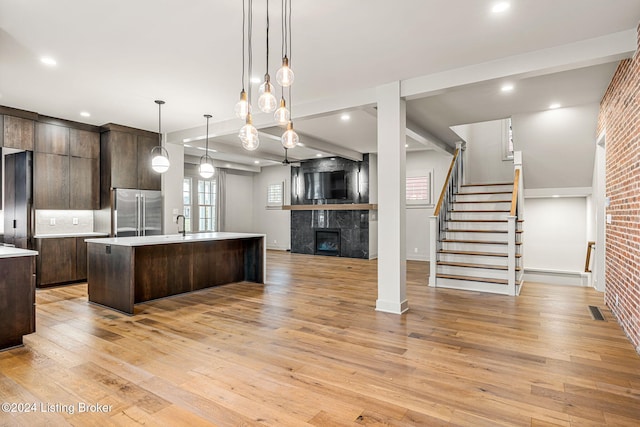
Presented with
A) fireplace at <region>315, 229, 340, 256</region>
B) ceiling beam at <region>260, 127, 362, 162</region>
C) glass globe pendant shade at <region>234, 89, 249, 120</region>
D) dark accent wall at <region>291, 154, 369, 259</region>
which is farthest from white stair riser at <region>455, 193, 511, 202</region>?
glass globe pendant shade at <region>234, 89, 249, 120</region>

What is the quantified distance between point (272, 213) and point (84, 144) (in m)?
6.46

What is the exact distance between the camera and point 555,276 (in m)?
8.02

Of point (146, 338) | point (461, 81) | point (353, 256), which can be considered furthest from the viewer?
point (353, 256)

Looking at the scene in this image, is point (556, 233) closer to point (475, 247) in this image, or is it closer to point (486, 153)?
point (486, 153)

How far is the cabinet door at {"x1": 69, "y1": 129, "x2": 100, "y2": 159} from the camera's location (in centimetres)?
617

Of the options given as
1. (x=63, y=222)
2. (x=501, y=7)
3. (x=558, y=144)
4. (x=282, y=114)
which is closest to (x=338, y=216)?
(x=558, y=144)

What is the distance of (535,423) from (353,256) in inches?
310

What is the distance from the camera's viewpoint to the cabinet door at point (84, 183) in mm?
6160

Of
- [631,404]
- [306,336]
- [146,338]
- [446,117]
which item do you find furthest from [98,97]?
[631,404]

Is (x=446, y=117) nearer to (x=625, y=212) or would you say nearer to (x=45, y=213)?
(x=625, y=212)

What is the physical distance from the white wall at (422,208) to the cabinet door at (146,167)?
246 inches

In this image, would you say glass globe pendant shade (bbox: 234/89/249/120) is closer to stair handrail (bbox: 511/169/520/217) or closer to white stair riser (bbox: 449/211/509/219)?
stair handrail (bbox: 511/169/520/217)

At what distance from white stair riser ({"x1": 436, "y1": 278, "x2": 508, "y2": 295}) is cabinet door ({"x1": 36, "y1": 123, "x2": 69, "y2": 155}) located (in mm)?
6737

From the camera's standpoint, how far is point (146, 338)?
3.35m
